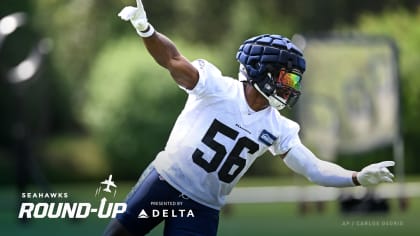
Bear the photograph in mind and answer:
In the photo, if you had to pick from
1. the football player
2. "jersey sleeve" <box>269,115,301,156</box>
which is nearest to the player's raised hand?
the football player

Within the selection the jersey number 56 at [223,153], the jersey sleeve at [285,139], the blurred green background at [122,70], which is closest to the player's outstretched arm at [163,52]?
the jersey number 56 at [223,153]

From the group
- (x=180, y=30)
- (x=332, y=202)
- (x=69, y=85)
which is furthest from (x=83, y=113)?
(x=332, y=202)

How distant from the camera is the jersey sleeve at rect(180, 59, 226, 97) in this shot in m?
5.46

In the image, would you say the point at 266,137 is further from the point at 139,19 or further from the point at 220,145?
the point at 139,19

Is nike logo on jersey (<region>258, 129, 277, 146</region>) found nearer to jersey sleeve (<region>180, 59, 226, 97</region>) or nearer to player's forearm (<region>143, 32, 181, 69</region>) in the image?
jersey sleeve (<region>180, 59, 226, 97</region>)

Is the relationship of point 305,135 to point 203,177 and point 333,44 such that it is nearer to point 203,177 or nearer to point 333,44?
point 333,44

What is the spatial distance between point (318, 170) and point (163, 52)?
102 centimetres

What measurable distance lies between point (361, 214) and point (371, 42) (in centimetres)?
182

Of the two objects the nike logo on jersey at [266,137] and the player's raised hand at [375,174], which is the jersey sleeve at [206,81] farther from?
the player's raised hand at [375,174]

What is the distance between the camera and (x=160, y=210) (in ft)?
18.5

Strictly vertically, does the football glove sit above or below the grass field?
below

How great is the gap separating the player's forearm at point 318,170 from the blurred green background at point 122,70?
6299mm

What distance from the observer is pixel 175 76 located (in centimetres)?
546

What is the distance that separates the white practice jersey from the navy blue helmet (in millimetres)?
97
